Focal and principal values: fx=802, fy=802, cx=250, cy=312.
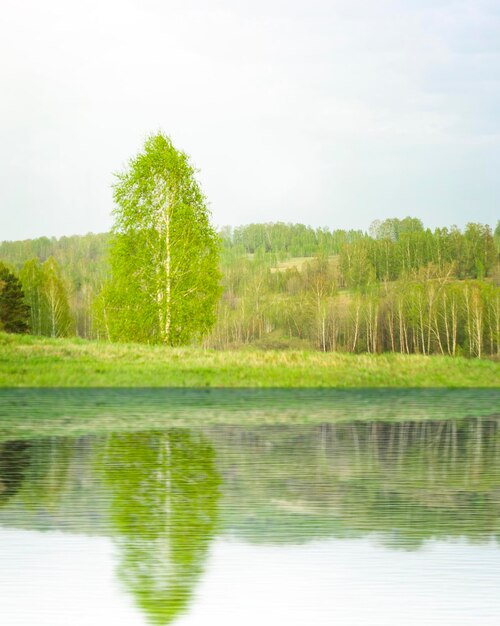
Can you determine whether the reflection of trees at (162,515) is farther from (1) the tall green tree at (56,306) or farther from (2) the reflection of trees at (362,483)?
(1) the tall green tree at (56,306)

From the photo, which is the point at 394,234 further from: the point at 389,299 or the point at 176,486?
the point at 176,486

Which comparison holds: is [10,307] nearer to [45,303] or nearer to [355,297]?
[45,303]

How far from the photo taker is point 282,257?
104562mm

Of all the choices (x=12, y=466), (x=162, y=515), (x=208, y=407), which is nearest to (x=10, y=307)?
(x=208, y=407)

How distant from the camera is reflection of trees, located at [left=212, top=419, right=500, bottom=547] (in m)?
5.65

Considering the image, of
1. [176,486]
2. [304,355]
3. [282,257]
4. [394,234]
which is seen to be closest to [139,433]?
[176,486]

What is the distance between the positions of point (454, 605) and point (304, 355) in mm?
22051

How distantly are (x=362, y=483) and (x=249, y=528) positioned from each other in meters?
2.14

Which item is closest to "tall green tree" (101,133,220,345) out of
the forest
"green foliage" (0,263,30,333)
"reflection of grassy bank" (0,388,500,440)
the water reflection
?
the forest

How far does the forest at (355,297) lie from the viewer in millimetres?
47562

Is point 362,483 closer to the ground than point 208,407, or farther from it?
farther from it

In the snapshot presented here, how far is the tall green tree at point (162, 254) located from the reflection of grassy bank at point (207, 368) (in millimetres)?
2485

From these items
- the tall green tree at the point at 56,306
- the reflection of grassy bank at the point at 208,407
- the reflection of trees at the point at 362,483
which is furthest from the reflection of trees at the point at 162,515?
the tall green tree at the point at 56,306

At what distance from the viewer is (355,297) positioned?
58.6 metres
